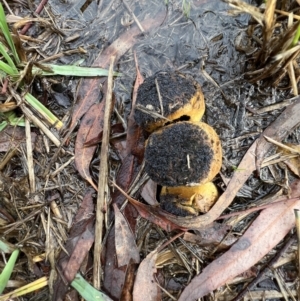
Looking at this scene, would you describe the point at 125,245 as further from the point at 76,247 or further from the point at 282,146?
the point at 282,146

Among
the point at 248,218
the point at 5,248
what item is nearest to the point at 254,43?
the point at 248,218

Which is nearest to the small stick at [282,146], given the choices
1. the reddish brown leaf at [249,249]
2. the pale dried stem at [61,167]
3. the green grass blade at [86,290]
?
the reddish brown leaf at [249,249]

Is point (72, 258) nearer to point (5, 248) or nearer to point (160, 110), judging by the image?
point (5, 248)

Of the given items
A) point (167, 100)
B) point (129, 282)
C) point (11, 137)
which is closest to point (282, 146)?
point (167, 100)

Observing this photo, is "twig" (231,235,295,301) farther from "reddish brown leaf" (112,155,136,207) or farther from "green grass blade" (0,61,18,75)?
"green grass blade" (0,61,18,75)

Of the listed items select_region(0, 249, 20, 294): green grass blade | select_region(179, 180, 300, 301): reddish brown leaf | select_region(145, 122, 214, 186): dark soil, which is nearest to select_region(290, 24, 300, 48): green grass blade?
select_region(145, 122, 214, 186): dark soil

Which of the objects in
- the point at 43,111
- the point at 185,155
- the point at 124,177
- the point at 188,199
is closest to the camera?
the point at 185,155
